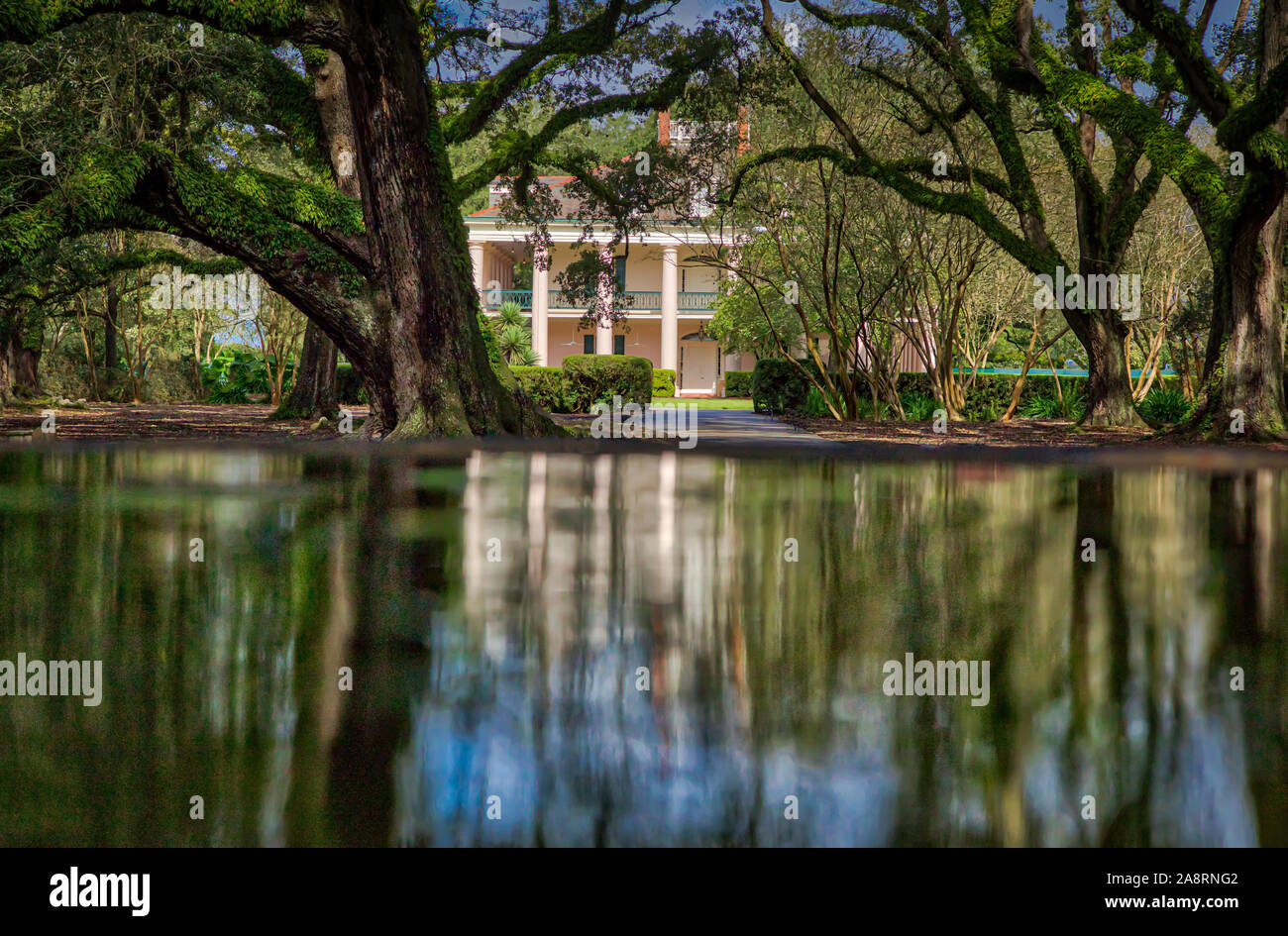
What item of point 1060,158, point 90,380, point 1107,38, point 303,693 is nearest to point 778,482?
point 303,693

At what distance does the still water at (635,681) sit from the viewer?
2.47 meters

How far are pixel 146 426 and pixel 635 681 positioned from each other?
17.2 metres

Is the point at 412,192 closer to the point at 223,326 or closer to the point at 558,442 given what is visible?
the point at 558,442

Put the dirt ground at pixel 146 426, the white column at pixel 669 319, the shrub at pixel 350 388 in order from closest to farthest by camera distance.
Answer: the dirt ground at pixel 146 426 → the shrub at pixel 350 388 → the white column at pixel 669 319

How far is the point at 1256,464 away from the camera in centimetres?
1116

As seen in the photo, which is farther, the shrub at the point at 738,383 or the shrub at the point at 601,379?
the shrub at the point at 738,383

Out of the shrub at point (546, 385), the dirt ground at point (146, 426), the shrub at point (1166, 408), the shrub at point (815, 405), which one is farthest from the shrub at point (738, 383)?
the shrub at point (1166, 408)

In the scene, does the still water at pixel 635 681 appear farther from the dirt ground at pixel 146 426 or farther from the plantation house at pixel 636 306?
the plantation house at pixel 636 306

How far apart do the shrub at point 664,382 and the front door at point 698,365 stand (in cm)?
605

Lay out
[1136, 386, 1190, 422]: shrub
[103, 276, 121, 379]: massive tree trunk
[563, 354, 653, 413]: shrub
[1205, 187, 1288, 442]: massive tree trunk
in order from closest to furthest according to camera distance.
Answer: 1. [1205, 187, 1288, 442]: massive tree trunk
2. [1136, 386, 1190, 422]: shrub
3. [563, 354, 653, 413]: shrub
4. [103, 276, 121, 379]: massive tree trunk

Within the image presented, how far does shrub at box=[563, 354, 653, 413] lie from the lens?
26109mm

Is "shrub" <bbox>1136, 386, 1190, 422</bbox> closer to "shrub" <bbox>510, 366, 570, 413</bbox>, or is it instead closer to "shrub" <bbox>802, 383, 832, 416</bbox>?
"shrub" <bbox>802, 383, 832, 416</bbox>

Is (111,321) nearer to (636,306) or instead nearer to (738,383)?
(738,383)

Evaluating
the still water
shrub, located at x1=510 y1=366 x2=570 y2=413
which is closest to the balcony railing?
shrub, located at x1=510 y1=366 x2=570 y2=413
